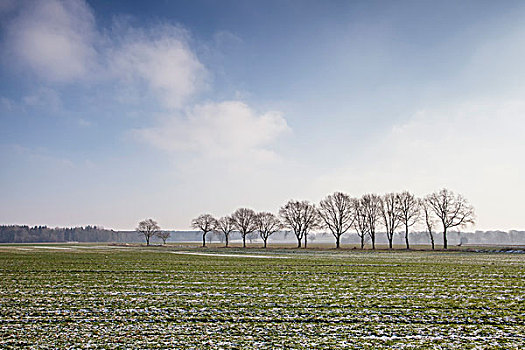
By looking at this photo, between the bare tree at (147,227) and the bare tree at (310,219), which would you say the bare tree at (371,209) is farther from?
the bare tree at (147,227)

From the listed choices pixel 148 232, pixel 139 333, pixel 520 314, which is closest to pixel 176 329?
pixel 139 333

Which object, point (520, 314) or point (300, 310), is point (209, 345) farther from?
point (520, 314)

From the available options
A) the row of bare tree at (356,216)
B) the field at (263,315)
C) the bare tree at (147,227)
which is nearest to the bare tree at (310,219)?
the row of bare tree at (356,216)

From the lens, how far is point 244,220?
115 metres

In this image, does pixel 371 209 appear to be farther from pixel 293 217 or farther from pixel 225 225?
pixel 225 225

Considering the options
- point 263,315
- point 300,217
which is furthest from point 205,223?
point 263,315

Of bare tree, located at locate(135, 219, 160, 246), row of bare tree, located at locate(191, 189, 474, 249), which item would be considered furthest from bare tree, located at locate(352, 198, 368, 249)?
bare tree, located at locate(135, 219, 160, 246)

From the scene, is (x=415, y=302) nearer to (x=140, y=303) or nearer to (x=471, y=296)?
(x=471, y=296)

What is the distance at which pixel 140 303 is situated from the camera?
14445 mm

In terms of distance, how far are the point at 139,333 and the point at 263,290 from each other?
8.29 metres

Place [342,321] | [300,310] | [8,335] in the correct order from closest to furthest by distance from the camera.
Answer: [8,335], [342,321], [300,310]

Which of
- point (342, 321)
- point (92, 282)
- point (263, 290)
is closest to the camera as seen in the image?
point (342, 321)

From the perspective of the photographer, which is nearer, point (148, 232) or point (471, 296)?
point (471, 296)

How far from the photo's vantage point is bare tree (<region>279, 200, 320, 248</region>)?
332ft
